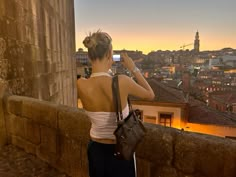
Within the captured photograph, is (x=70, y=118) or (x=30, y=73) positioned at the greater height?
(x=30, y=73)

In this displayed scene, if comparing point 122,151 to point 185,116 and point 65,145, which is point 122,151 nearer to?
point 65,145

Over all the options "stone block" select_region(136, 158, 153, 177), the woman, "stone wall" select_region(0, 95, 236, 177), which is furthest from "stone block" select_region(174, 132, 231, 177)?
the woman

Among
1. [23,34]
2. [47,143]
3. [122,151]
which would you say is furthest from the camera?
[23,34]

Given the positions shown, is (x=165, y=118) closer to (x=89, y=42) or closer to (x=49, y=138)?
(x=49, y=138)

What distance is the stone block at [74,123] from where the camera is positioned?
250 cm

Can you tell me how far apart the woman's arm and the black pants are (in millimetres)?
363

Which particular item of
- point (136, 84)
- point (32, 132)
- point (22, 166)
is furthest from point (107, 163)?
point (32, 132)

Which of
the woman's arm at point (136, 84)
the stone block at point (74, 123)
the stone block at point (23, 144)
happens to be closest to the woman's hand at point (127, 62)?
the woman's arm at point (136, 84)

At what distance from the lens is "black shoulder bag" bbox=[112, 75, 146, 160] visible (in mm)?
1416

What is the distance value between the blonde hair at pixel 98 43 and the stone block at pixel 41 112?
1.57m

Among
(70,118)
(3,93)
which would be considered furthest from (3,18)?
(70,118)

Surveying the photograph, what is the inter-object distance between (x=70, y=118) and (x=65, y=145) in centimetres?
35

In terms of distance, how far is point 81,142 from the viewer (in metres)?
2.57

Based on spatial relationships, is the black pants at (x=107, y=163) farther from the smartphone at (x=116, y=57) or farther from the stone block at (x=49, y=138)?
the stone block at (x=49, y=138)
